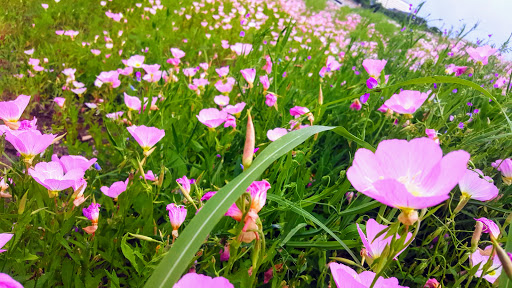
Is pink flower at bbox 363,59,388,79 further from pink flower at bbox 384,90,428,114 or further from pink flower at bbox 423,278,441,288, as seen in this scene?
pink flower at bbox 423,278,441,288

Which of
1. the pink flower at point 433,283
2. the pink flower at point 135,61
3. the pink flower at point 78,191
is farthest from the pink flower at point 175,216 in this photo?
the pink flower at point 135,61

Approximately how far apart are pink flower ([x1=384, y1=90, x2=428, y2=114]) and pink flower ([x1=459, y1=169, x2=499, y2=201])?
0.99ft

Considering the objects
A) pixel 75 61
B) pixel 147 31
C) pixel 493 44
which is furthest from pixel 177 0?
pixel 493 44

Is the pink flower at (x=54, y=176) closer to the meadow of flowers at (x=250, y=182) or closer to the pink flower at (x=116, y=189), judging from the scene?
the meadow of flowers at (x=250, y=182)

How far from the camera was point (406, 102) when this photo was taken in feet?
4.10

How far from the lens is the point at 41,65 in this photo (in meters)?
2.61

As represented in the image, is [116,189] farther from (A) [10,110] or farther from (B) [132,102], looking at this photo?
(B) [132,102]

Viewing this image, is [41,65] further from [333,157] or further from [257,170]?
[257,170]

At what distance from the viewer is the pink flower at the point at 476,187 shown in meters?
0.94

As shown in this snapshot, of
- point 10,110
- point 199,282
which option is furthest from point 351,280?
point 10,110

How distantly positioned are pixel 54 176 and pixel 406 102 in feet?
3.81

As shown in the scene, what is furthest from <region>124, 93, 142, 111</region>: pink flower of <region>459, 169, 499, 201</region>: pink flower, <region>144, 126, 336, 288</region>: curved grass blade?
<region>459, 169, 499, 201</region>: pink flower

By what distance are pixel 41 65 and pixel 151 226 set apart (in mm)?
2139

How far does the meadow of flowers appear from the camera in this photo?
571 mm
